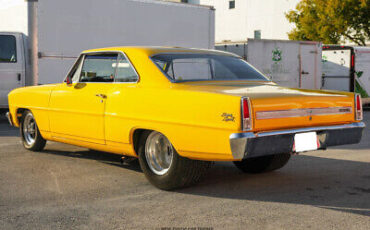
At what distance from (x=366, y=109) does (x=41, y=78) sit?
445 inches

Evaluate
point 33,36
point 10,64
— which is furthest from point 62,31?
point 10,64

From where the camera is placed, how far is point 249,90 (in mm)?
4961

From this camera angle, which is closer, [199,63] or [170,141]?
[170,141]

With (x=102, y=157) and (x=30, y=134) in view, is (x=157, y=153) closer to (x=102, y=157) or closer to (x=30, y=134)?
(x=102, y=157)

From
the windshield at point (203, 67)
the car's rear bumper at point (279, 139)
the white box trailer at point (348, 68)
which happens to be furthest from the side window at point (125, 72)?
the white box trailer at point (348, 68)

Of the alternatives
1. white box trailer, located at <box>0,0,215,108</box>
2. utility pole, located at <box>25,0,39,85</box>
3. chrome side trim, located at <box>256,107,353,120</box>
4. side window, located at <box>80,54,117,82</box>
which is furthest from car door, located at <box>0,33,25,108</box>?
chrome side trim, located at <box>256,107,353,120</box>

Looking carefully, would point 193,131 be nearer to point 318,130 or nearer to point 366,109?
point 318,130

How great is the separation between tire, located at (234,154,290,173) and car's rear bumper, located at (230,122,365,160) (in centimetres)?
92

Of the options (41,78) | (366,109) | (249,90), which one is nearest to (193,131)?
(249,90)

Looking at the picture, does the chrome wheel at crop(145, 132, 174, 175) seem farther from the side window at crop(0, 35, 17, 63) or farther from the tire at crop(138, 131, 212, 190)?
the side window at crop(0, 35, 17, 63)

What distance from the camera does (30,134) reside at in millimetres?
7551

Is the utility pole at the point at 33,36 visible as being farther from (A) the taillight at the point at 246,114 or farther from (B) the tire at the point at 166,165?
(A) the taillight at the point at 246,114

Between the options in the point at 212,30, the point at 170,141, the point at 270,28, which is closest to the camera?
the point at 170,141

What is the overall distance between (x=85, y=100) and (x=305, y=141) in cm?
256
